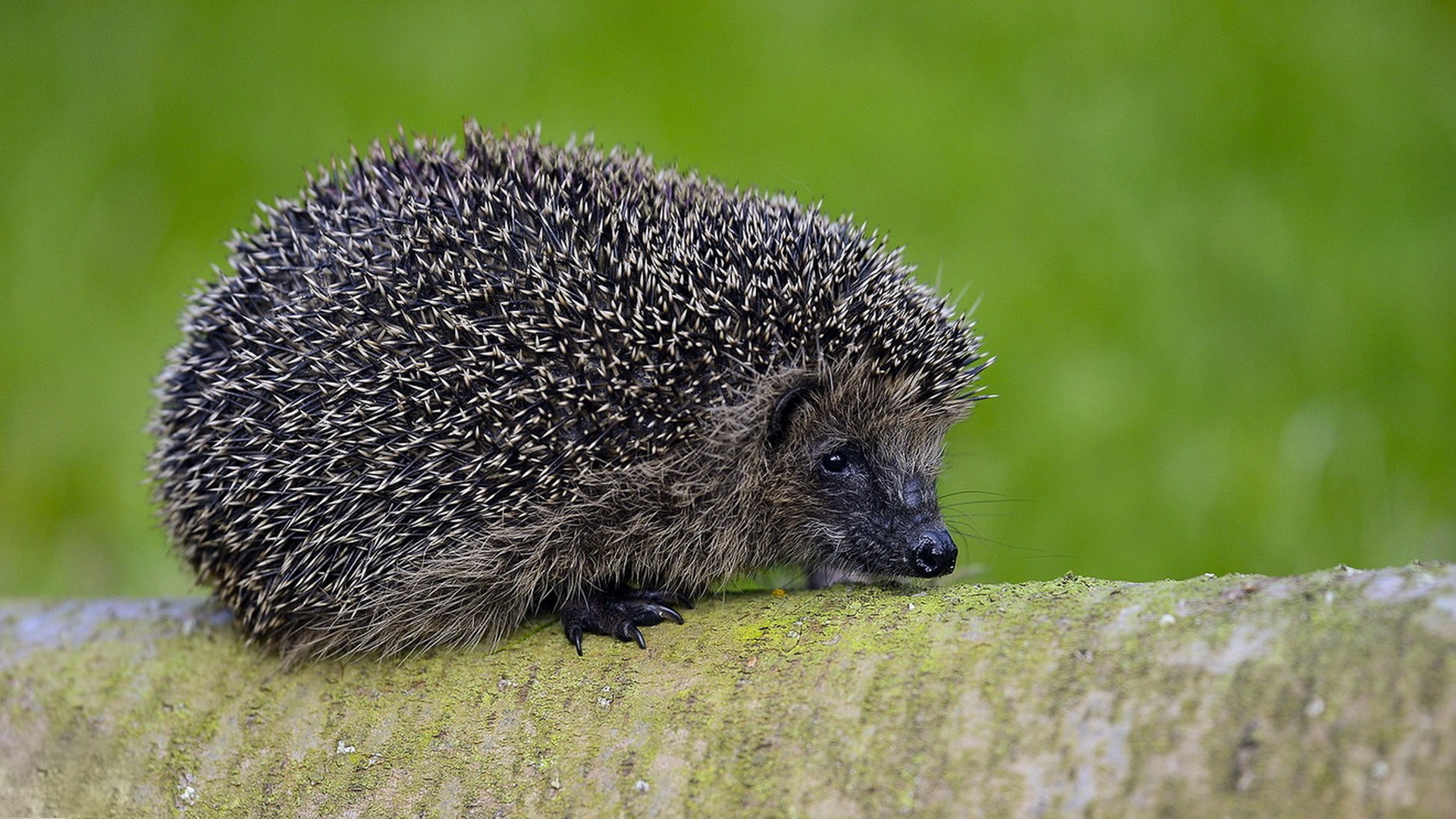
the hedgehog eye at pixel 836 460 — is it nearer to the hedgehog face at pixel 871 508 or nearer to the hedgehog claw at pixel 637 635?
the hedgehog face at pixel 871 508

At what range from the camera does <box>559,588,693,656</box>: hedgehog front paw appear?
178 inches

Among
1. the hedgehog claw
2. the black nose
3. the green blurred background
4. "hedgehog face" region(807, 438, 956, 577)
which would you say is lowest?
the hedgehog claw

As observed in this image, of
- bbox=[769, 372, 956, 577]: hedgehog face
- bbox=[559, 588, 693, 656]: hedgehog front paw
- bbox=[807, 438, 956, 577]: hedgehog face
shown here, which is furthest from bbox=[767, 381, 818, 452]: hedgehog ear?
bbox=[559, 588, 693, 656]: hedgehog front paw

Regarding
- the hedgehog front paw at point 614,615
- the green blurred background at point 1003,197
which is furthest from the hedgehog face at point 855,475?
the green blurred background at point 1003,197

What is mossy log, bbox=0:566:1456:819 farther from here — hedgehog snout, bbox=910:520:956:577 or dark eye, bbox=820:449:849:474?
dark eye, bbox=820:449:849:474

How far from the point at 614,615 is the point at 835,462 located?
123cm

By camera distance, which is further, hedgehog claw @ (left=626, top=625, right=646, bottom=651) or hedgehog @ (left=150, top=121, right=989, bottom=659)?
hedgehog @ (left=150, top=121, right=989, bottom=659)

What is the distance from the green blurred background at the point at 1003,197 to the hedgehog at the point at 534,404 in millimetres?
2389

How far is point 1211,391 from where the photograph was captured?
27.4ft

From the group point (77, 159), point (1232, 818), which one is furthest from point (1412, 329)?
point (77, 159)

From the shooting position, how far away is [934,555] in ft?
15.8

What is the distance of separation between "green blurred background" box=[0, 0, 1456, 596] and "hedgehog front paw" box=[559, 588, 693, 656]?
333 centimetres

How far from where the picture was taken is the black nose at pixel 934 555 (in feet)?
15.8

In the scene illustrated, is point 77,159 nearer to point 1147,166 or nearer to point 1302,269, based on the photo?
point 1147,166
